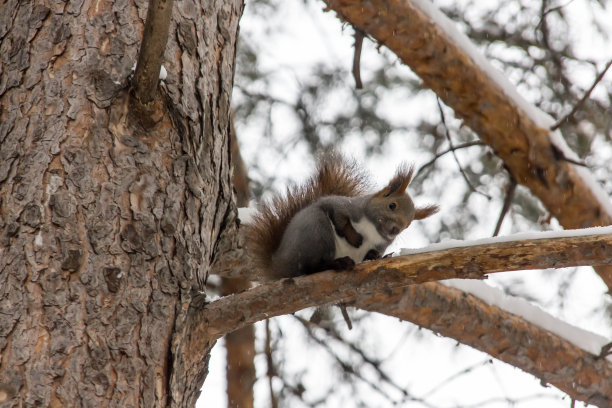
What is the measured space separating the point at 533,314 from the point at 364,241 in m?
0.73

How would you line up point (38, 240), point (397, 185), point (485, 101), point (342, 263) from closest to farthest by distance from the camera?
point (38, 240)
point (342, 263)
point (397, 185)
point (485, 101)

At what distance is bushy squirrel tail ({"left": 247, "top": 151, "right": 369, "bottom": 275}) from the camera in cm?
198

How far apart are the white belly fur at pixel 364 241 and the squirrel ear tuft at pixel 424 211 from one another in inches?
8.9

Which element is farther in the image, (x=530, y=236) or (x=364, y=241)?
(x=364, y=241)

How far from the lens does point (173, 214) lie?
1.26 metres

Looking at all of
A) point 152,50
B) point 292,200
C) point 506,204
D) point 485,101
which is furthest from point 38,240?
point 485,101

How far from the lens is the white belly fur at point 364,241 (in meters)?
1.93

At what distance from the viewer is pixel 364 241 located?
1.96 meters

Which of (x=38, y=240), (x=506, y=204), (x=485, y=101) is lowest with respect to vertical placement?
(x=38, y=240)

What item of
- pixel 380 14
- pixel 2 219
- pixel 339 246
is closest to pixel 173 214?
pixel 2 219

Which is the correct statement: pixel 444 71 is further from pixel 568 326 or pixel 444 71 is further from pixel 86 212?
pixel 86 212

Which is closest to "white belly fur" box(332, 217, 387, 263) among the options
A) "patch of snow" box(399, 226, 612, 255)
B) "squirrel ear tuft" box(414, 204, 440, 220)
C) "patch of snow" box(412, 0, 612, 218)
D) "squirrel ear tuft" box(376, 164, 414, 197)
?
"squirrel ear tuft" box(376, 164, 414, 197)

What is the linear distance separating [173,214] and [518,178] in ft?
5.82

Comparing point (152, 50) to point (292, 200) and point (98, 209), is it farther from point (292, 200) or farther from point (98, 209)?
point (292, 200)
